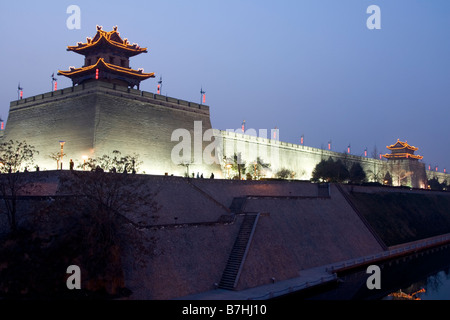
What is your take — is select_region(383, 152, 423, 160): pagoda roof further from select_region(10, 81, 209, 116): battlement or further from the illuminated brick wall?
the illuminated brick wall

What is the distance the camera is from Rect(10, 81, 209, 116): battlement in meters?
29.1

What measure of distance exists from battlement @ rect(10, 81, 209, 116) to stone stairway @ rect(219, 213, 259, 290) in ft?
44.2

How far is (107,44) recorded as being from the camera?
32.8 m

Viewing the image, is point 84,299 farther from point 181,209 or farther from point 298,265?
point 298,265

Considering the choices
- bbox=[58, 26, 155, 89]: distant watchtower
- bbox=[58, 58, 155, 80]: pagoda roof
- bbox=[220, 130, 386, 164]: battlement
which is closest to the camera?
bbox=[58, 58, 155, 80]: pagoda roof

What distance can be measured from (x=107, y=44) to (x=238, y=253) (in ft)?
65.9

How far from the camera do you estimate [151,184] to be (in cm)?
2220

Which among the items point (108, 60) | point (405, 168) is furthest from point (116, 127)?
point (405, 168)

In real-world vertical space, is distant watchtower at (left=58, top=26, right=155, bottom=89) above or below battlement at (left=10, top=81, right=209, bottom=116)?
above

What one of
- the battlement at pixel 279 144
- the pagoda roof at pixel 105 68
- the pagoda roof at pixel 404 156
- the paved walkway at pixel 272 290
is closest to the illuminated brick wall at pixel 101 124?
the pagoda roof at pixel 105 68

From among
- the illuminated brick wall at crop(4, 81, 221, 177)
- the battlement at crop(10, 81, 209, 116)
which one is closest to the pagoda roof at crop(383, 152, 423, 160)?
the battlement at crop(10, 81, 209, 116)

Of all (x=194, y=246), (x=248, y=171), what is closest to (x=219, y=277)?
(x=194, y=246)

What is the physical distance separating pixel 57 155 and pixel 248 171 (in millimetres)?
19256

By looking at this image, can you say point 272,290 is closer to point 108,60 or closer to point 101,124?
point 101,124
